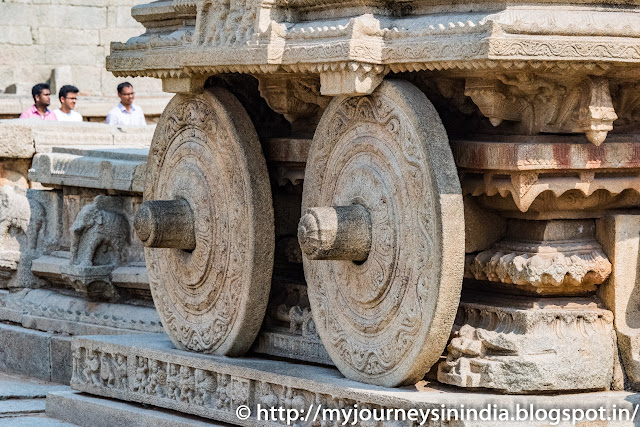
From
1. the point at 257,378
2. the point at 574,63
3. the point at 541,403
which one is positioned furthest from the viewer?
the point at 257,378

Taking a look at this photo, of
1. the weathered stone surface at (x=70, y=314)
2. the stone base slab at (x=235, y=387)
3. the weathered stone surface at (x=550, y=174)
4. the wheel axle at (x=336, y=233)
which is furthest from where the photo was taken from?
the weathered stone surface at (x=70, y=314)

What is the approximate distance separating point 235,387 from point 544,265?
5.59ft

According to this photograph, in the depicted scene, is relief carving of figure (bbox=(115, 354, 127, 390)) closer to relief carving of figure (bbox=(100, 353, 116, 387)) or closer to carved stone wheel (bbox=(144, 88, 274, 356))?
relief carving of figure (bbox=(100, 353, 116, 387))

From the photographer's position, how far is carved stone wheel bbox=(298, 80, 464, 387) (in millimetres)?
5844

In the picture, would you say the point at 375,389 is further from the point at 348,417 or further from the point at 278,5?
the point at 278,5

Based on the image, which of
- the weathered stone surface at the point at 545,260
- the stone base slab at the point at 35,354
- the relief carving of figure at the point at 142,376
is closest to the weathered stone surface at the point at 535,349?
the weathered stone surface at the point at 545,260

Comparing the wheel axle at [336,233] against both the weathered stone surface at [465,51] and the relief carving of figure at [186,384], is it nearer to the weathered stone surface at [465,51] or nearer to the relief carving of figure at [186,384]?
the weathered stone surface at [465,51]

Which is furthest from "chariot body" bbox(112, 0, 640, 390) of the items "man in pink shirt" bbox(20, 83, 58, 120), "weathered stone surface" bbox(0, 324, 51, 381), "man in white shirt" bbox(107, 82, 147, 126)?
"man in white shirt" bbox(107, 82, 147, 126)

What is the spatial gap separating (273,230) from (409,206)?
1206 millimetres

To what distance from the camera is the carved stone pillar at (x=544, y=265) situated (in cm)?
586

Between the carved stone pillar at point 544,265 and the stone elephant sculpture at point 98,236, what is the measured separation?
323 centimetres

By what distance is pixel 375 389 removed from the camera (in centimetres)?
606

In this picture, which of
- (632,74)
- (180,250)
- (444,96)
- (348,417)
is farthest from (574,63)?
(180,250)

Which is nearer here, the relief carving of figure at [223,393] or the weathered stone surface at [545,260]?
the weathered stone surface at [545,260]
